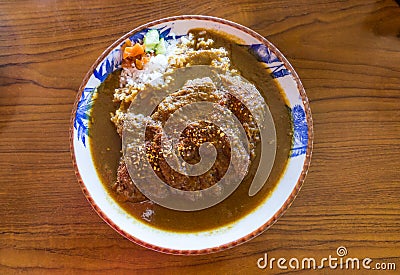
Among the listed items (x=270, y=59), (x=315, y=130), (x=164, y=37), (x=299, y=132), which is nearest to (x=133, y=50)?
(x=164, y=37)

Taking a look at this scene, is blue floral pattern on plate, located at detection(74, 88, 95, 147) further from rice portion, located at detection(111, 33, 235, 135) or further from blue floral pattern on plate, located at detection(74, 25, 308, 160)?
rice portion, located at detection(111, 33, 235, 135)

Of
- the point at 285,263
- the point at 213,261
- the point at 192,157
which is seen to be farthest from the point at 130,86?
the point at 285,263

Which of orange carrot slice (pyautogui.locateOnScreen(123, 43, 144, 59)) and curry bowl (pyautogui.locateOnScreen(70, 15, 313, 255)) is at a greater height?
orange carrot slice (pyautogui.locateOnScreen(123, 43, 144, 59))

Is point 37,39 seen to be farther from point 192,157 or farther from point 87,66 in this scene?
point 192,157

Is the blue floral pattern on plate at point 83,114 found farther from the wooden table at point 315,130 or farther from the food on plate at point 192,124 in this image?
the wooden table at point 315,130

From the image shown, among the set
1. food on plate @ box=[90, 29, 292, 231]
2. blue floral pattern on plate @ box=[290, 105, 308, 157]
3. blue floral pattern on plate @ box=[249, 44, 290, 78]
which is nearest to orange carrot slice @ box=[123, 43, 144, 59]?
food on plate @ box=[90, 29, 292, 231]

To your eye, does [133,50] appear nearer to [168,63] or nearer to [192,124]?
[168,63]
